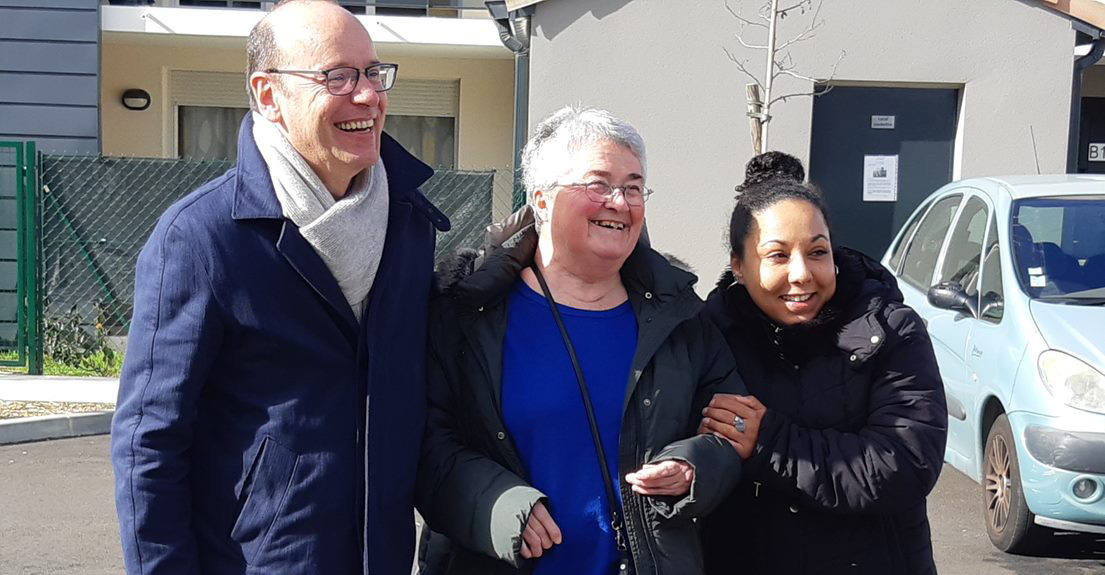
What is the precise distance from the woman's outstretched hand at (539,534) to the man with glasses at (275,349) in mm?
296

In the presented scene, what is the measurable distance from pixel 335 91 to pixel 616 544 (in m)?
1.10

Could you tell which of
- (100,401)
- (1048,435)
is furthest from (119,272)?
(1048,435)

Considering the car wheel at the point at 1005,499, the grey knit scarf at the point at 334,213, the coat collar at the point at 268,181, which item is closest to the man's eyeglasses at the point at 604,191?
the coat collar at the point at 268,181

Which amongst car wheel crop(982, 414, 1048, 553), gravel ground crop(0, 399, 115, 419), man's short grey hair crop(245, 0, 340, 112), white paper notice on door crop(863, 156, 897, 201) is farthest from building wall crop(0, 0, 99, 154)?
man's short grey hair crop(245, 0, 340, 112)

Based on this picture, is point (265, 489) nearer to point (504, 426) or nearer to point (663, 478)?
point (504, 426)

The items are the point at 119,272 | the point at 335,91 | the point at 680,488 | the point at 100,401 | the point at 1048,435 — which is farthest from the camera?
the point at 119,272

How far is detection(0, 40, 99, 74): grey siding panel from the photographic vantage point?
1229 cm

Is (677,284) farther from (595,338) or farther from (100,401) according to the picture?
(100,401)

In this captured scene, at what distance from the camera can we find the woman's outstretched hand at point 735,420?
2.57 metres

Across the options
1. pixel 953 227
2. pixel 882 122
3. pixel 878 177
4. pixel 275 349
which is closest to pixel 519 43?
pixel 882 122

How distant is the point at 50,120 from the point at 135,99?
5.11 ft

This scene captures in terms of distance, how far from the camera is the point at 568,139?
2.62 meters

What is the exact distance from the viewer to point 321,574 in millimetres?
2379

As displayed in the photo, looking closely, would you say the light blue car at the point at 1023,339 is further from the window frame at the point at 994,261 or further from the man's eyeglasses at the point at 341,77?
the man's eyeglasses at the point at 341,77
